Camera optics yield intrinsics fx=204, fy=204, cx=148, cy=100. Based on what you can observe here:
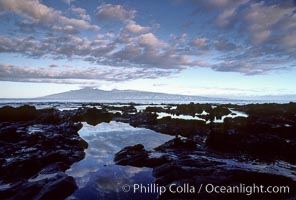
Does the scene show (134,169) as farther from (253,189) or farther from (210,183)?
(253,189)

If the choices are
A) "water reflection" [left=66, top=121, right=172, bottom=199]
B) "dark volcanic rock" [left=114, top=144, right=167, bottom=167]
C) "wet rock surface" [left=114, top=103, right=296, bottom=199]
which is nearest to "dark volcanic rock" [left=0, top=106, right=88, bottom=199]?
"water reflection" [left=66, top=121, right=172, bottom=199]

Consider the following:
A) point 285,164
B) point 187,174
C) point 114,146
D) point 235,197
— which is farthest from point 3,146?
point 285,164

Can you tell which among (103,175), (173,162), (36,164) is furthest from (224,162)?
(36,164)

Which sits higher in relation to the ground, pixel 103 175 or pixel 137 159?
pixel 137 159

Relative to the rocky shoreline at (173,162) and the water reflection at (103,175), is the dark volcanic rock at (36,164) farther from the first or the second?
the water reflection at (103,175)

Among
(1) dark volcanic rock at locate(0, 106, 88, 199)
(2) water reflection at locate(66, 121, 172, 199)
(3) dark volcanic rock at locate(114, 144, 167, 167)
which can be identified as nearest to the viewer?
(1) dark volcanic rock at locate(0, 106, 88, 199)

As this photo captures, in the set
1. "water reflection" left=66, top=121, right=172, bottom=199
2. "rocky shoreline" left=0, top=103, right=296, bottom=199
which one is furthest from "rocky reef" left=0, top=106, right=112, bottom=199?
"water reflection" left=66, top=121, right=172, bottom=199

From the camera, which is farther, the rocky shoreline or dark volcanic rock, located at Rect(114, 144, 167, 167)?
dark volcanic rock, located at Rect(114, 144, 167, 167)

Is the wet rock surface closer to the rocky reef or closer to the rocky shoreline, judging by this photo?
the rocky shoreline

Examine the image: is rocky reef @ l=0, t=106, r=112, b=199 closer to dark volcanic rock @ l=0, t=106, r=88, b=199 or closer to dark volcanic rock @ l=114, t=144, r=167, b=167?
dark volcanic rock @ l=0, t=106, r=88, b=199

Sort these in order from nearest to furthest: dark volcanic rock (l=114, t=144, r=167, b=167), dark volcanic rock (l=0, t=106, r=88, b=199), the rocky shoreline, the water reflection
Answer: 1. dark volcanic rock (l=0, t=106, r=88, b=199)
2. the rocky shoreline
3. the water reflection
4. dark volcanic rock (l=114, t=144, r=167, b=167)

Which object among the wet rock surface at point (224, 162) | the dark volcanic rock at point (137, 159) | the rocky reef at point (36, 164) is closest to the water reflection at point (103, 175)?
the dark volcanic rock at point (137, 159)

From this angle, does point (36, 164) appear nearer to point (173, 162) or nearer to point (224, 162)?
point (173, 162)

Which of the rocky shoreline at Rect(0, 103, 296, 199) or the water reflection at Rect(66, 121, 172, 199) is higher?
the rocky shoreline at Rect(0, 103, 296, 199)
